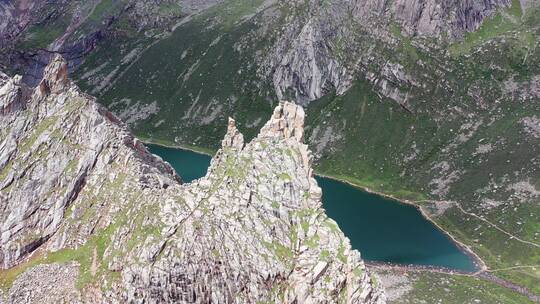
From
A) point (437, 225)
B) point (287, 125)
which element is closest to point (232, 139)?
point (287, 125)

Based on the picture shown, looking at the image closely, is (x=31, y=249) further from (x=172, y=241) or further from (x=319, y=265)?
(x=319, y=265)

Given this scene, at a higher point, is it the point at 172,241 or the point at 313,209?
the point at 313,209

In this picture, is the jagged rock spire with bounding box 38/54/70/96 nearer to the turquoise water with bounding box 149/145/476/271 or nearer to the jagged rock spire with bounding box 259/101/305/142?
the jagged rock spire with bounding box 259/101/305/142

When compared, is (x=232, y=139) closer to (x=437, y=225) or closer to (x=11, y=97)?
(x=11, y=97)

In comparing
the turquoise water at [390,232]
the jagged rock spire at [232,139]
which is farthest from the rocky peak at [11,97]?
the turquoise water at [390,232]

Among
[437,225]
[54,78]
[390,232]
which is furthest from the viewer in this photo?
[437,225]

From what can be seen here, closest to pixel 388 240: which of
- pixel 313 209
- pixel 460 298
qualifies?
pixel 460 298
